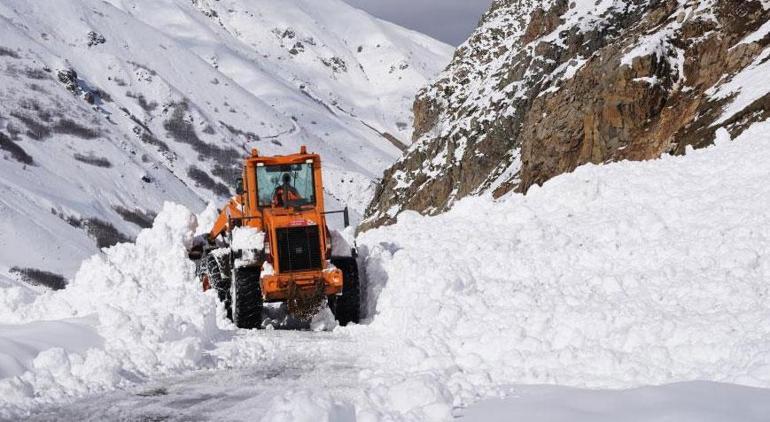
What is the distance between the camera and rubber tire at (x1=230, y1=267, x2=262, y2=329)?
43.5ft

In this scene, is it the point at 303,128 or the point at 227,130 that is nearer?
the point at 227,130

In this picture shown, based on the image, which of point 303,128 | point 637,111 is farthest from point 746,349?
point 303,128

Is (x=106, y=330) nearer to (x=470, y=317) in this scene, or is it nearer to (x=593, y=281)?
(x=470, y=317)

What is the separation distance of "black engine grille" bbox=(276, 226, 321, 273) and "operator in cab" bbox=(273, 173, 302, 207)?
837 mm

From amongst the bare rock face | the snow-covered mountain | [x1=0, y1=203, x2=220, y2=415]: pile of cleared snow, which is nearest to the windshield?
[x1=0, y1=203, x2=220, y2=415]: pile of cleared snow

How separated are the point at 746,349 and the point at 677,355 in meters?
0.69

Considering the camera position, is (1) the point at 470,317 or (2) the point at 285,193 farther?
(2) the point at 285,193

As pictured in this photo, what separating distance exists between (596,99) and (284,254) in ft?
58.3

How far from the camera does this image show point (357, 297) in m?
13.5

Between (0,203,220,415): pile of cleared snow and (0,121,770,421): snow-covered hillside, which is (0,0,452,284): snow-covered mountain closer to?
(0,203,220,415): pile of cleared snow

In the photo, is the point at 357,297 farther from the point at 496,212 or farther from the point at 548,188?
the point at 548,188

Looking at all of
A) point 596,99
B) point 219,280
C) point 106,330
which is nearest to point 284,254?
point 219,280

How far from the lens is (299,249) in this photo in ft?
43.9

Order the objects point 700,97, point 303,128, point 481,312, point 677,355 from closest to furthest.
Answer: point 677,355, point 481,312, point 700,97, point 303,128
